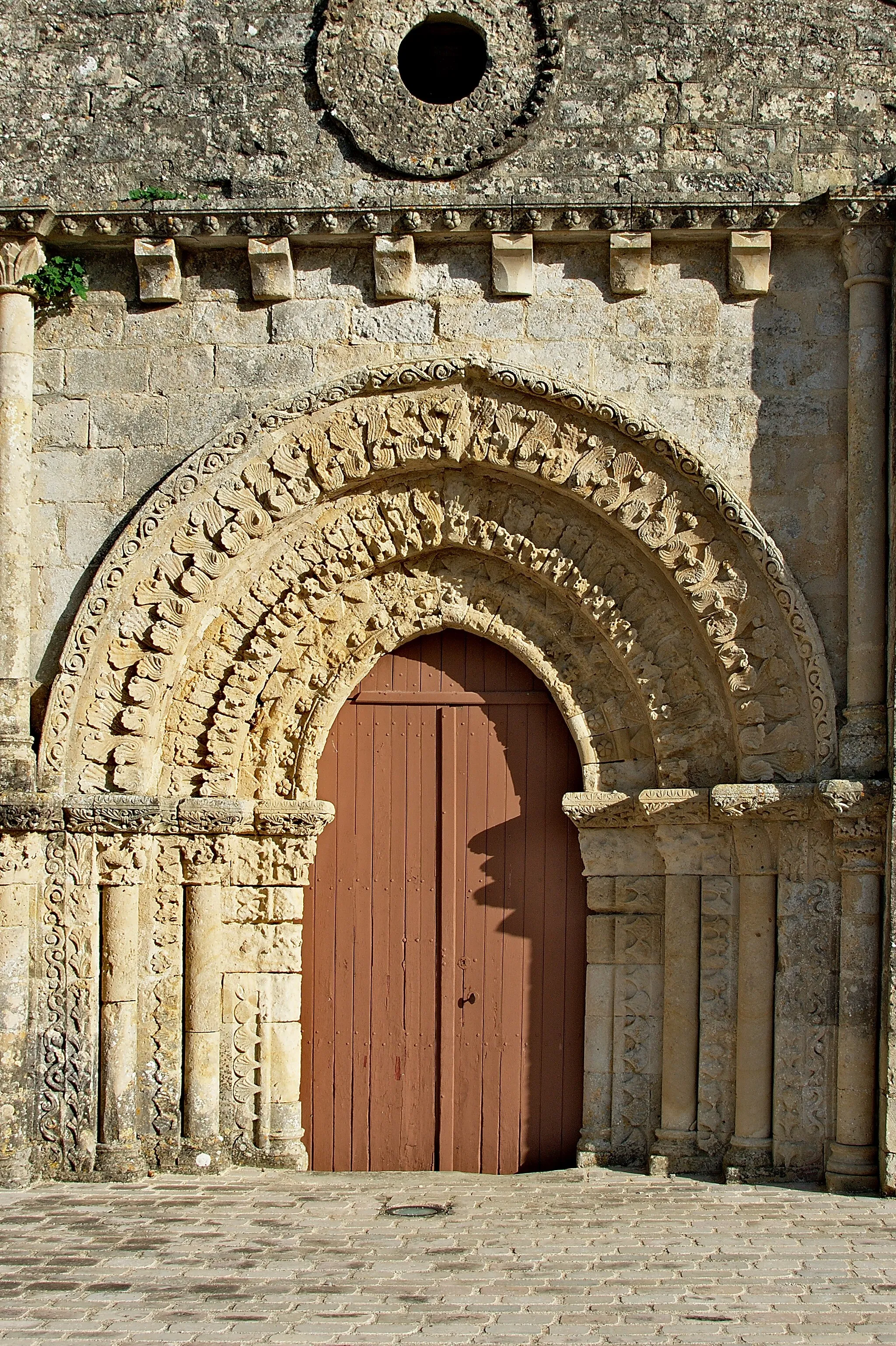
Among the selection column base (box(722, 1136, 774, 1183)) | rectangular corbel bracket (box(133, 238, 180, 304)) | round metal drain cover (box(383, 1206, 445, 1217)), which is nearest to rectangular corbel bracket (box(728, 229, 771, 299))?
rectangular corbel bracket (box(133, 238, 180, 304))

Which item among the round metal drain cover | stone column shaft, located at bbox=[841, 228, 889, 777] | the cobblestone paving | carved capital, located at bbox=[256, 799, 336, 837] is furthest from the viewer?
carved capital, located at bbox=[256, 799, 336, 837]

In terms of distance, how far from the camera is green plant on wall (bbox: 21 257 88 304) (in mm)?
6984

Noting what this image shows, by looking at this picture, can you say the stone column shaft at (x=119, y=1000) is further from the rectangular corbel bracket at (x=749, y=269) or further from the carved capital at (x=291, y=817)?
the rectangular corbel bracket at (x=749, y=269)

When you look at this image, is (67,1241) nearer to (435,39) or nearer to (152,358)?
(152,358)

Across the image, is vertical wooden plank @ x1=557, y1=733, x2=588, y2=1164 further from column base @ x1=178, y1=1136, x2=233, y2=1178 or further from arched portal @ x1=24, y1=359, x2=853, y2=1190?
column base @ x1=178, y1=1136, x2=233, y2=1178

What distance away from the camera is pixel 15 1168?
6656 millimetres

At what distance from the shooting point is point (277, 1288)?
17.3ft

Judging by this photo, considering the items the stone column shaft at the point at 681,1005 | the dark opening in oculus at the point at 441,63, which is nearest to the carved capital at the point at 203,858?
the stone column shaft at the point at 681,1005

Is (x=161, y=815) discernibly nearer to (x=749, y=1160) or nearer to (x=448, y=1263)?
(x=448, y=1263)

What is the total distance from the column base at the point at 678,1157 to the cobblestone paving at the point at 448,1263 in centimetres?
8

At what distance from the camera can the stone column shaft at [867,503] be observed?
6594 mm

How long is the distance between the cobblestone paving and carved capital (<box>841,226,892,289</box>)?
3.98 meters

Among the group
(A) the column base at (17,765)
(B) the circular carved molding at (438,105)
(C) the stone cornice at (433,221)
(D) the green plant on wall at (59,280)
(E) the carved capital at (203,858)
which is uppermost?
(B) the circular carved molding at (438,105)

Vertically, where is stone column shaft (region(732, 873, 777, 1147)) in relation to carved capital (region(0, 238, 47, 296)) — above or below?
below
